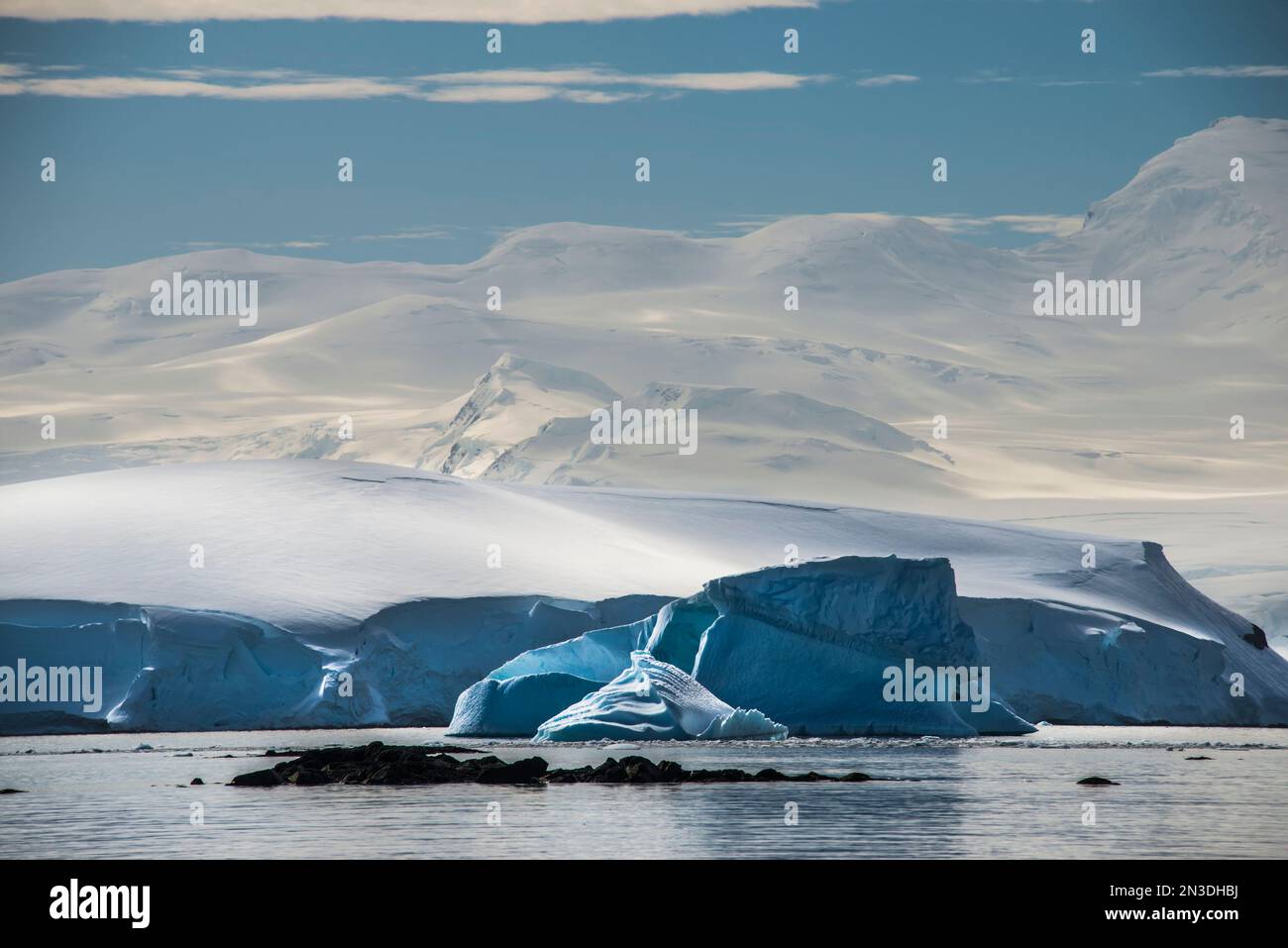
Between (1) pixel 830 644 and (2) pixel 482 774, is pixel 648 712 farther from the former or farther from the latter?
(2) pixel 482 774

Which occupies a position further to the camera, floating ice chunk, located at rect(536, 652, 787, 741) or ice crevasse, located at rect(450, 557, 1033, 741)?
ice crevasse, located at rect(450, 557, 1033, 741)

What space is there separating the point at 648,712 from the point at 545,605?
32.6ft

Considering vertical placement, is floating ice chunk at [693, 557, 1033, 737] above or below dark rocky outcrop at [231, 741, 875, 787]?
above

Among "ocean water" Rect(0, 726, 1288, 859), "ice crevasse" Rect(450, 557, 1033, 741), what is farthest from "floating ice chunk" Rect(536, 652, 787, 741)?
"ocean water" Rect(0, 726, 1288, 859)

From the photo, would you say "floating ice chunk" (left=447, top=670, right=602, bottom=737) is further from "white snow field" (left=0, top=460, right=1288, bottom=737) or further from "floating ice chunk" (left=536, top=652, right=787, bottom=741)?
"floating ice chunk" (left=536, top=652, right=787, bottom=741)

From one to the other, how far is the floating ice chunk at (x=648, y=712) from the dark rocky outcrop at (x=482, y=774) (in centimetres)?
586

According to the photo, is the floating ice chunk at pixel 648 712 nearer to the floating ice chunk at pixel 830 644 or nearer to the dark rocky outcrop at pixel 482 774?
the floating ice chunk at pixel 830 644

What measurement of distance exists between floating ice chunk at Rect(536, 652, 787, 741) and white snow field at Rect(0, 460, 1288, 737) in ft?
2.67

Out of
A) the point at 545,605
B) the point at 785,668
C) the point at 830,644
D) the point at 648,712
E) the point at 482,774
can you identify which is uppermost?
the point at 545,605

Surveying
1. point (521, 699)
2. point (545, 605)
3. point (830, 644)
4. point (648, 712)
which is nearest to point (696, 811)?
point (648, 712)

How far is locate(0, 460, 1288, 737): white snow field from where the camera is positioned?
35.1m

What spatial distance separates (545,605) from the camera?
42.8 metres
